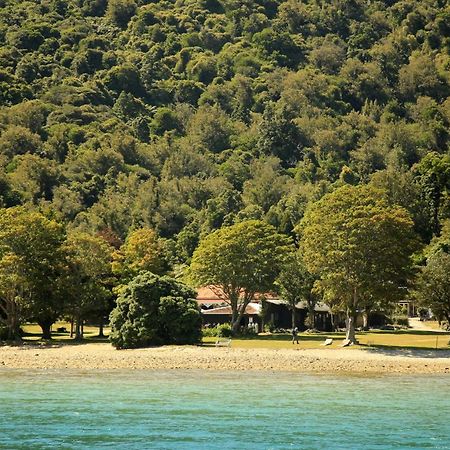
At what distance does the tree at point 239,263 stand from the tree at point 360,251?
13419 mm

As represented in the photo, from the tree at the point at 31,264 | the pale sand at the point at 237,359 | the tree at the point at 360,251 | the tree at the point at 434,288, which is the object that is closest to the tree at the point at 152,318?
the pale sand at the point at 237,359

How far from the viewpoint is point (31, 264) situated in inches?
2985

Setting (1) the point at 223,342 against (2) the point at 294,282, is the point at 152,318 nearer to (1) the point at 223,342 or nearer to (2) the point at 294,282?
(1) the point at 223,342

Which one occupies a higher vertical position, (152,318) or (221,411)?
(152,318)

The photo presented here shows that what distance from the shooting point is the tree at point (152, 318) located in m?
69.3

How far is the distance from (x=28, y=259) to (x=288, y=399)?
36.5 meters

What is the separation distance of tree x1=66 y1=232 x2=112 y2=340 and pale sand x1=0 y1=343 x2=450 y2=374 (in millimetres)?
9702

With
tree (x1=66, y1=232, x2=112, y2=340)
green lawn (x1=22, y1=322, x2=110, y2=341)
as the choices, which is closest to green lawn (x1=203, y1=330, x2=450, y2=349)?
tree (x1=66, y1=232, x2=112, y2=340)

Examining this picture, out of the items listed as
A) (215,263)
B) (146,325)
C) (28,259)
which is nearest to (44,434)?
(146,325)

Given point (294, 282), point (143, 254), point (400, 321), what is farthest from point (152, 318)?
point (400, 321)

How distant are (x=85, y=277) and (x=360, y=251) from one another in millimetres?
22812

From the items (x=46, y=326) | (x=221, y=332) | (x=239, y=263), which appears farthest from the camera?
(x=239, y=263)

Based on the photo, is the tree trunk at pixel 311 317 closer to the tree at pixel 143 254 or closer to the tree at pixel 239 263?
the tree at pixel 239 263

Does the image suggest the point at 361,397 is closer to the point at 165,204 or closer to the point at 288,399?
the point at 288,399
